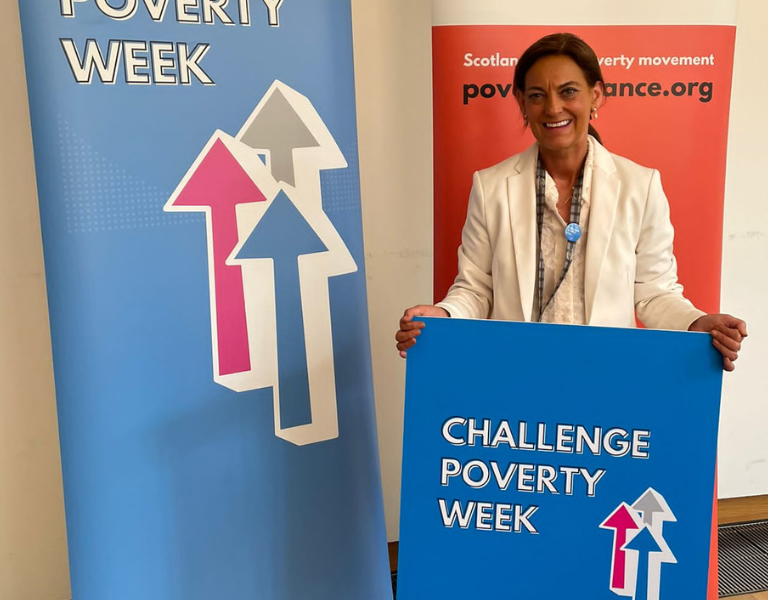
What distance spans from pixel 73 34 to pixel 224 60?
0.35 m

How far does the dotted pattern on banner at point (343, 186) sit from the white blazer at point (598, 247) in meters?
0.37

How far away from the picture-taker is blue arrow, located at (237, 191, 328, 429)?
1.76 meters

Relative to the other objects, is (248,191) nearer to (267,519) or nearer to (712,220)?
(267,519)

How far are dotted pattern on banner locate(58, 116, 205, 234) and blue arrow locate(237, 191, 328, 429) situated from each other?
9.8 inches

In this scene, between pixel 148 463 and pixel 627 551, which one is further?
pixel 148 463

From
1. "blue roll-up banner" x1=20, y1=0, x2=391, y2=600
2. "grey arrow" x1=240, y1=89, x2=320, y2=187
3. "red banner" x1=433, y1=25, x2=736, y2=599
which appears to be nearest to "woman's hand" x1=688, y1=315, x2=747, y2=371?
"red banner" x1=433, y1=25, x2=736, y2=599

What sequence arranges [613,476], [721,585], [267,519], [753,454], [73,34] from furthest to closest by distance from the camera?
[753,454] → [721,585] → [267,519] → [73,34] → [613,476]

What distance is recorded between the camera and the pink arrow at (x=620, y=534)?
1.33m

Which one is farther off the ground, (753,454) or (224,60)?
(224,60)

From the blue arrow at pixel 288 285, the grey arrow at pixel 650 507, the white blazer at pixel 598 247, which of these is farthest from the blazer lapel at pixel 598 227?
the blue arrow at pixel 288 285

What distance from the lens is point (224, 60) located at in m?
1.67

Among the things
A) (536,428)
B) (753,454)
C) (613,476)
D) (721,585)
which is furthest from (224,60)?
(753,454)

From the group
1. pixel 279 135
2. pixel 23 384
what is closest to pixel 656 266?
pixel 279 135

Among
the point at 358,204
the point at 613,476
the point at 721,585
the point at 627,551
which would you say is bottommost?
the point at 721,585
